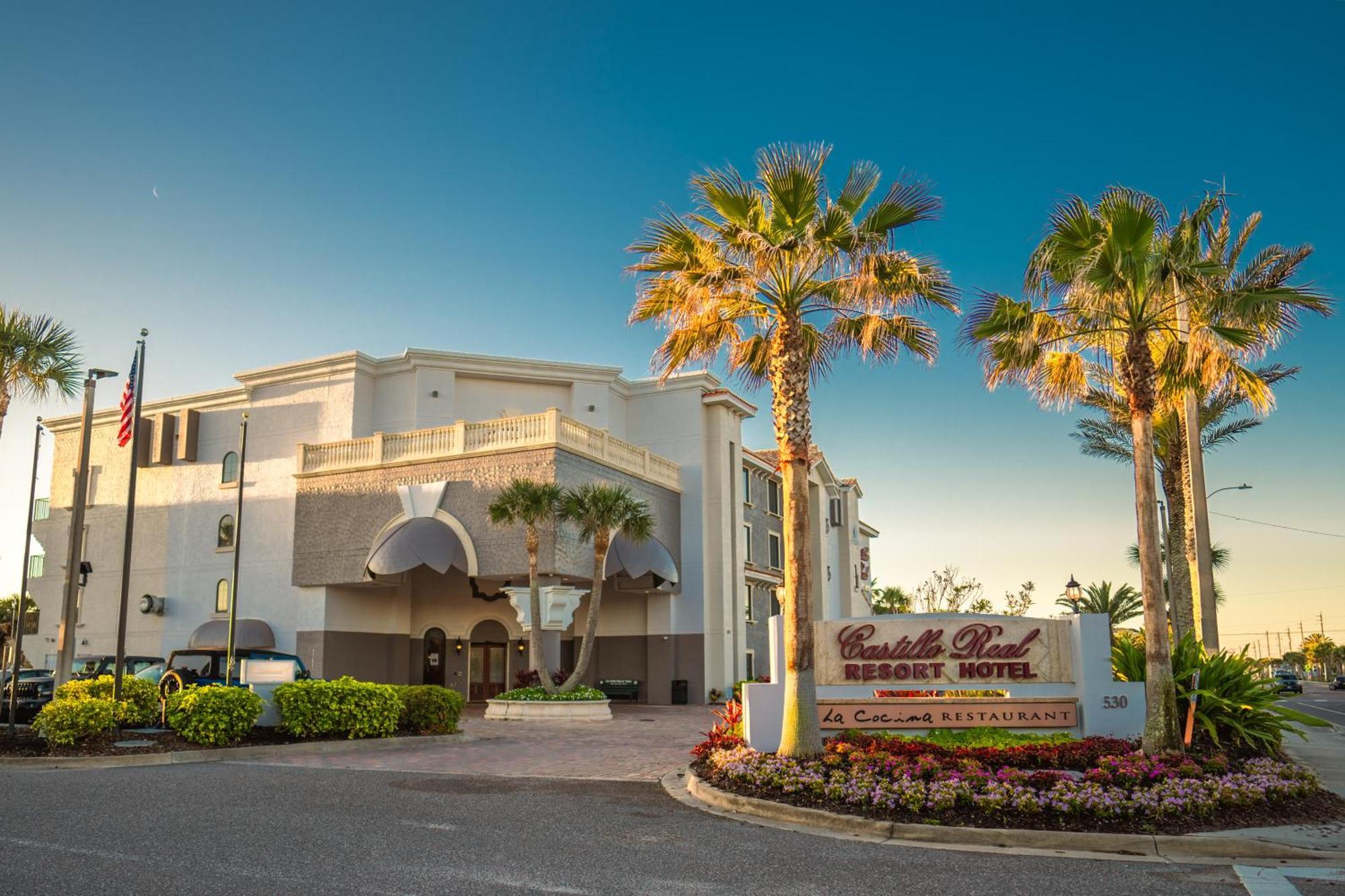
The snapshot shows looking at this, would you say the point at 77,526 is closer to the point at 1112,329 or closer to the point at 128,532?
the point at 128,532

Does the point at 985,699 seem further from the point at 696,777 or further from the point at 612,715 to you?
the point at 612,715

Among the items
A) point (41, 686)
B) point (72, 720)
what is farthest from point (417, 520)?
point (72, 720)

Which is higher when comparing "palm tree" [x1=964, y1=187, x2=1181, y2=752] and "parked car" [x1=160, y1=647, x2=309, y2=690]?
"palm tree" [x1=964, y1=187, x2=1181, y2=752]

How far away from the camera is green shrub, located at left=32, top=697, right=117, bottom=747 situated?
52.1 ft

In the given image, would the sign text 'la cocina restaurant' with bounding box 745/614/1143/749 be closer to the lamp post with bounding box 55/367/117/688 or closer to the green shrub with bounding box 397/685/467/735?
the green shrub with bounding box 397/685/467/735

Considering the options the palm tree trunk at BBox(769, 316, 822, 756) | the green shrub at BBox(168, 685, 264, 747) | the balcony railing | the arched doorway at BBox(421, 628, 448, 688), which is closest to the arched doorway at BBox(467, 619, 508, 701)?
the arched doorway at BBox(421, 628, 448, 688)

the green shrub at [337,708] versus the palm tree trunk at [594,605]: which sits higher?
the palm tree trunk at [594,605]

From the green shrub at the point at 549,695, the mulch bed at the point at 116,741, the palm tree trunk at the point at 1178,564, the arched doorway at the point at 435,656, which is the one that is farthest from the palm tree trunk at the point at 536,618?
the palm tree trunk at the point at 1178,564

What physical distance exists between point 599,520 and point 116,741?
14.1m

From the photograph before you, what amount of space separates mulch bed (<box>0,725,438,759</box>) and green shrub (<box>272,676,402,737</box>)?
317 mm

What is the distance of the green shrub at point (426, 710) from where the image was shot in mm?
20484

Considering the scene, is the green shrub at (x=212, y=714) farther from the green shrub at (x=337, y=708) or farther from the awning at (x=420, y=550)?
the awning at (x=420, y=550)

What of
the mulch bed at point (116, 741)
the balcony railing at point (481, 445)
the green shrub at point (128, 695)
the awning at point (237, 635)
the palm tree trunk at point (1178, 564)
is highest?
the balcony railing at point (481, 445)

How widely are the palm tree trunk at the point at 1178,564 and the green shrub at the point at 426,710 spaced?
51.4ft
